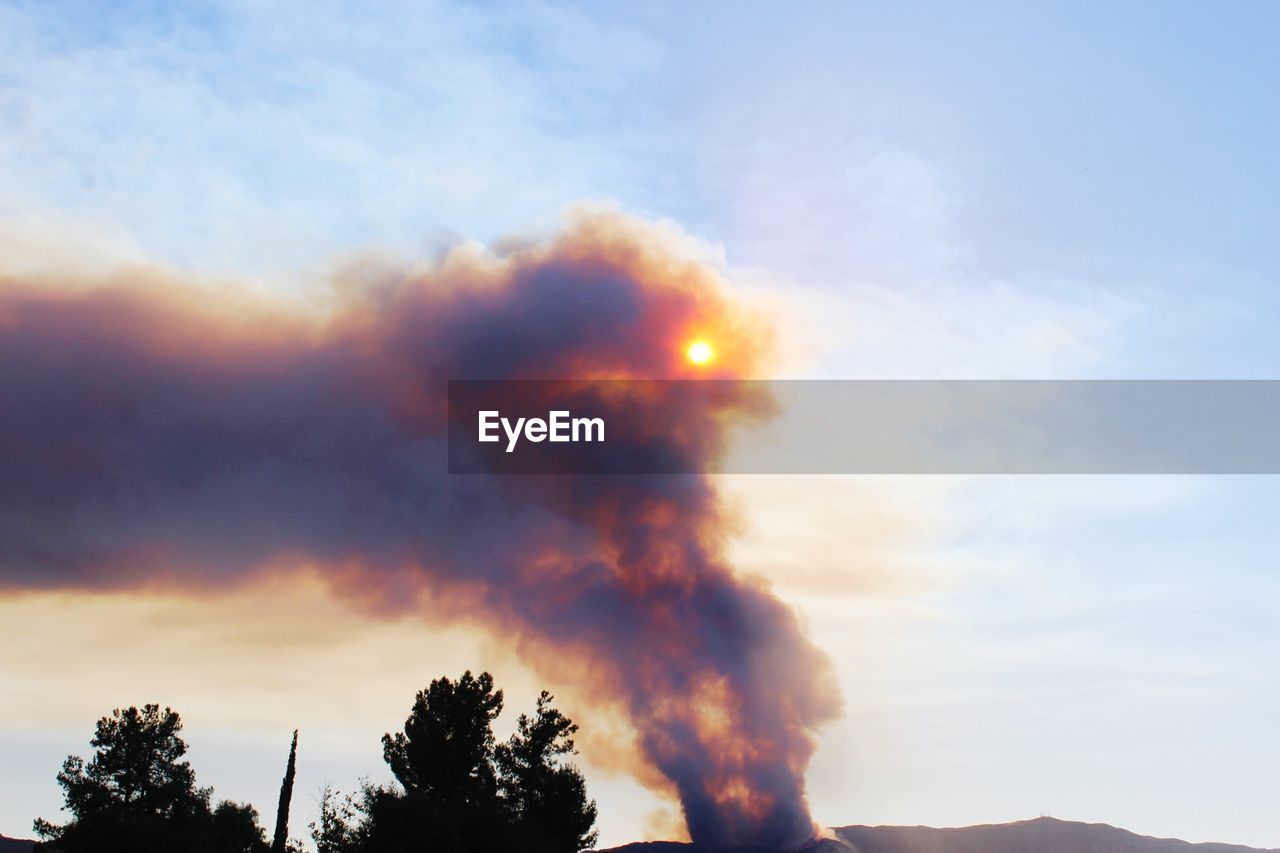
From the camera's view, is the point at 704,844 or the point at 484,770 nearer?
the point at 484,770

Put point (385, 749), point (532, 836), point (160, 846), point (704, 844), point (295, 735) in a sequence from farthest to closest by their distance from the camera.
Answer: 1. point (704, 844)
2. point (385, 749)
3. point (532, 836)
4. point (160, 846)
5. point (295, 735)

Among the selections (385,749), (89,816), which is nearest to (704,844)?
(385,749)

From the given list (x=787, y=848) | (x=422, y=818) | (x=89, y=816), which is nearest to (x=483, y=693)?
(x=422, y=818)

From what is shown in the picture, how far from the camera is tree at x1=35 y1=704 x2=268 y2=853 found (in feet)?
331

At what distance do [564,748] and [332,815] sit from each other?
24700 mm

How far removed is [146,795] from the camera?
113812 mm

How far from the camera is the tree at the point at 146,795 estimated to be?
10075 cm

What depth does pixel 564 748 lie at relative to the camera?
121m

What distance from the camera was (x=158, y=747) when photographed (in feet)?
386

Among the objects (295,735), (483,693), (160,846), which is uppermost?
(483,693)

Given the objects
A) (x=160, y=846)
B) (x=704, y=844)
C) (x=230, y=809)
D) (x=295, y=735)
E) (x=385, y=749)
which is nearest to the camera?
(x=295, y=735)

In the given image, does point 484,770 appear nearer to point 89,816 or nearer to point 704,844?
point 89,816

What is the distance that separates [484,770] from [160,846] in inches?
1208

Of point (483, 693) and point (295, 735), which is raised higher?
point (483, 693)
